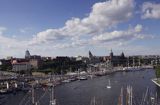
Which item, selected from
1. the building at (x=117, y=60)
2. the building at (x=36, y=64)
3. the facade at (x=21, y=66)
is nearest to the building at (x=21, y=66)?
the facade at (x=21, y=66)

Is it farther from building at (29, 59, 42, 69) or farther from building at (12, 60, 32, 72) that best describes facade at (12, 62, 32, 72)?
building at (29, 59, 42, 69)

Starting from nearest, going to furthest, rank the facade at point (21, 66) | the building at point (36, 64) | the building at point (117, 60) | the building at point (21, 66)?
the facade at point (21, 66) < the building at point (21, 66) < the building at point (36, 64) < the building at point (117, 60)

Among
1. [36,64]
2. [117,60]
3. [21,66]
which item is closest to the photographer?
[21,66]

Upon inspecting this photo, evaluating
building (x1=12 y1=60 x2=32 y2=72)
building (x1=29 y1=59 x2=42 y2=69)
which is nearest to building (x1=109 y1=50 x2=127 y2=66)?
building (x1=29 y1=59 x2=42 y2=69)

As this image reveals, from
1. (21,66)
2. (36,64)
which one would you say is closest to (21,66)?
(21,66)

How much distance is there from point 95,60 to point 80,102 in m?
106

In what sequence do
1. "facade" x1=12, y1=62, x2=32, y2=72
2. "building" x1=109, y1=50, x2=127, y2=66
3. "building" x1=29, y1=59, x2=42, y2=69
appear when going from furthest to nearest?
"building" x1=109, y1=50, x2=127, y2=66
"building" x1=29, y1=59, x2=42, y2=69
"facade" x1=12, y1=62, x2=32, y2=72

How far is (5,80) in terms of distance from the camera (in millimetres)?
63000

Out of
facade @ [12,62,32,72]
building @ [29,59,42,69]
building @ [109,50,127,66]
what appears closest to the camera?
facade @ [12,62,32,72]

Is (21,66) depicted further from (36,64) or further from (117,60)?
(117,60)

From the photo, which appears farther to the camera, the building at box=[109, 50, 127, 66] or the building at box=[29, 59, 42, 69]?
the building at box=[109, 50, 127, 66]

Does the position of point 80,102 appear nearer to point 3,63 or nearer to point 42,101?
point 42,101

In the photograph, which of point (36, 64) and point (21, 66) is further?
point (36, 64)

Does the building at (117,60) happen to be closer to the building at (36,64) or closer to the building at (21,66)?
the building at (36,64)
